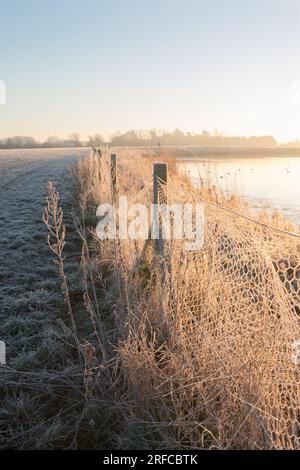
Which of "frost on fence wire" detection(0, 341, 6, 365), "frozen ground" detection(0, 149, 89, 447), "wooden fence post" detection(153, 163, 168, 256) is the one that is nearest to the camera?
"frozen ground" detection(0, 149, 89, 447)

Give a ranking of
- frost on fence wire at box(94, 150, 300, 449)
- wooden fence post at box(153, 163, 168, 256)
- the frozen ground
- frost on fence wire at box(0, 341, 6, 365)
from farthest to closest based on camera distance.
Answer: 1. wooden fence post at box(153, 163, 168, 256)
2. frost on fence wire at box(0, 341, 6, 365)
3. the frozen ground
4. frost on fence wire at box(94, 150, 300, 449)

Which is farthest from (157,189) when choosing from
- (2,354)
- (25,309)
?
(2,354)

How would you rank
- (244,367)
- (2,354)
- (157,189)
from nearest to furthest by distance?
1. (244,367)
2. (2,354)
3. (157,189)

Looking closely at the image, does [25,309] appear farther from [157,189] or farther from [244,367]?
[244,367]

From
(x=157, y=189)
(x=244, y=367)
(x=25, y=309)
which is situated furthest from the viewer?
(x=157, y=189)

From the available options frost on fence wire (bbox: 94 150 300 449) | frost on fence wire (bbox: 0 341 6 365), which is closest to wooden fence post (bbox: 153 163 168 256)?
frost on fence wire (bbox: 94 150 300 449)

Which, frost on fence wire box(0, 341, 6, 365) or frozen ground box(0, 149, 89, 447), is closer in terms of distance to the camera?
frozen ground box(0, 149, 89, 447)

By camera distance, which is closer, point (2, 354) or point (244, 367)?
point (244, 367)

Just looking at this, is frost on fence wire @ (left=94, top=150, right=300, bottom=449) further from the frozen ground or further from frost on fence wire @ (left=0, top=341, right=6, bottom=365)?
frost on fence wire @ (left=0, top=341, right=6, bottom=365)

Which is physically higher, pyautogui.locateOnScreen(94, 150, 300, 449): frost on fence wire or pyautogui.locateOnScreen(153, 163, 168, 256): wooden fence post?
pyautogui.locateOnScreen(153, 163, 168, 256): wooden fence post

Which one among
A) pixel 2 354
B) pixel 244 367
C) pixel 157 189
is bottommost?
pixel 2 354

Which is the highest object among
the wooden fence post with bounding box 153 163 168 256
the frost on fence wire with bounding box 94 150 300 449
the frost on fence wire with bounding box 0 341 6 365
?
the wooden fence post with bounding box 153 163 168 256

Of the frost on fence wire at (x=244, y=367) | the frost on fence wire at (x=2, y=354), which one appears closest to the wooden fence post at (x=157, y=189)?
the frost on fence wire at (x=244, y=367)

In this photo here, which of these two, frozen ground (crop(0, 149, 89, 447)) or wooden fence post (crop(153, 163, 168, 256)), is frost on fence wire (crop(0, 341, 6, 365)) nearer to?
frozen ground (crop(0, 149, 89, 447))
